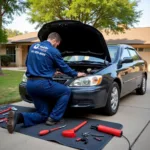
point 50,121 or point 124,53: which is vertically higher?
point 124,53

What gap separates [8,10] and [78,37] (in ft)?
32.5

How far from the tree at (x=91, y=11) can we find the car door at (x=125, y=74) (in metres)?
10.3

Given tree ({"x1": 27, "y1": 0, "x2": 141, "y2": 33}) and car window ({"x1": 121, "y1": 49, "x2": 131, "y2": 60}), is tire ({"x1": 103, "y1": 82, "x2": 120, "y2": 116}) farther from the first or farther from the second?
tree ({"x1": 27, "y1": 0, "x2": 141, "y2": 33})

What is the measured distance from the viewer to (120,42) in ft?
66.4

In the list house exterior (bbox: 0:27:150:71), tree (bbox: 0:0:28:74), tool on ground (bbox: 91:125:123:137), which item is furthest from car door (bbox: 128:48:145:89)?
house exterior (bbox: 0:27:150:71)

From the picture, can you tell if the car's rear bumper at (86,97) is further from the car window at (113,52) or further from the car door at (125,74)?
the car window at (113,52)

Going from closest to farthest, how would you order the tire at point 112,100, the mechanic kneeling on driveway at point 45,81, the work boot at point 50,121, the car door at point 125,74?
the mechanic kneeling on driveway at point 45,81, the work boot at point 50,121, the tire at point 112,100, the car door at point 125,74

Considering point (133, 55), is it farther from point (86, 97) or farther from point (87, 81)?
point (86, 97)

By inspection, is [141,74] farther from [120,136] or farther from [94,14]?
[94,14]

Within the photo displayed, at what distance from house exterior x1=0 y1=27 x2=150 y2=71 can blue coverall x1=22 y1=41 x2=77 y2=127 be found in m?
16.2

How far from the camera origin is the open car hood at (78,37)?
4387mm

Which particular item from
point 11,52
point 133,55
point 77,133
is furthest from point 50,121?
point 11,52

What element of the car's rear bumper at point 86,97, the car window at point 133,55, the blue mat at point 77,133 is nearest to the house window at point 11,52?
the car window at point 133,55

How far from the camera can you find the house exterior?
19062mm
